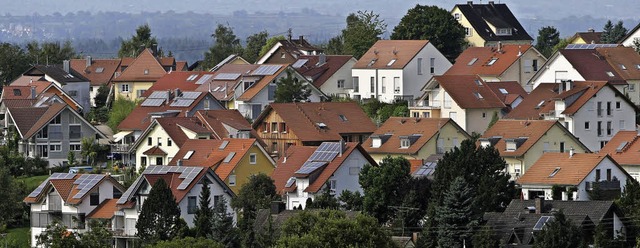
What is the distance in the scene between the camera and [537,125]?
228ft

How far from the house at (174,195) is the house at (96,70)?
35.1 metres

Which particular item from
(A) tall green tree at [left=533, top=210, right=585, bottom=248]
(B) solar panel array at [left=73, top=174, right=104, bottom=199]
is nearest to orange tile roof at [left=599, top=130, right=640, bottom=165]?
(A) tall green tree at [left=533, top=210, right=585, bottom=248]

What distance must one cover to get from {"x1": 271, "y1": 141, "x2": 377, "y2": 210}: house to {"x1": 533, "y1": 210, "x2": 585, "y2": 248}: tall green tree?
12993 mm

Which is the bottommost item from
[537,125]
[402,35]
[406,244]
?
[406,244]

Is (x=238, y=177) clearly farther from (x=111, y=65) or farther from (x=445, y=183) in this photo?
(x=111, y=65)

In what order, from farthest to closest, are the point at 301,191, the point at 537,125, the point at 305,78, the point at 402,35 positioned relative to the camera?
the point at 402,35 < the point at 305,78 < the point at 537,125 < the point at 301,191

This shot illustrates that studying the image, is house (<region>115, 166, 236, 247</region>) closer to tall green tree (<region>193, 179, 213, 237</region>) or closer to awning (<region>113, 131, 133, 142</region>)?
tall green tree (<region>193, 179, 213, 237</region>)

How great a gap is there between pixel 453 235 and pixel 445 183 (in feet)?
16.3

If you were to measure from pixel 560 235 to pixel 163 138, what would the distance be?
2764 centimetres

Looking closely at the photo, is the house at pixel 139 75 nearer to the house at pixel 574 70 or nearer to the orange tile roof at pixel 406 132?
the house at pixel 574 70

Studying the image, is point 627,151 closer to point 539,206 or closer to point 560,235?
point 539,206

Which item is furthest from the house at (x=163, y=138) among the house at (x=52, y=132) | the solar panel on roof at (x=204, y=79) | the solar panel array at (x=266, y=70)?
the solar panel on roof at (x=204, y=79)

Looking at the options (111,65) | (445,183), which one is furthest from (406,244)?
(111,65)

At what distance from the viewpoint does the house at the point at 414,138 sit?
70062 millimetres
